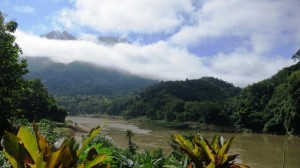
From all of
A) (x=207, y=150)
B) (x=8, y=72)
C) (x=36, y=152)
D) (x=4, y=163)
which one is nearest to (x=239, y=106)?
(x=8, y=72)

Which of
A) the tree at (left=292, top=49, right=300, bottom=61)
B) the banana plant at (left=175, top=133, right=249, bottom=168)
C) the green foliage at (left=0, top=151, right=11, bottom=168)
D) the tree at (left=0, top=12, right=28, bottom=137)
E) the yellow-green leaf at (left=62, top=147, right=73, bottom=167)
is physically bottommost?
the green foliage at (left=0, top=151, right=11, bottom=168)

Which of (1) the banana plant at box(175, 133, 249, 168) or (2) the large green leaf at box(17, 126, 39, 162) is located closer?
(2) the large green leaf at box(17, 126, 39, 162)

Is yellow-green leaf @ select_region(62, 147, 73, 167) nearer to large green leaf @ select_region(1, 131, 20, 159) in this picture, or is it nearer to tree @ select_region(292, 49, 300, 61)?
large green leaf @ select_region(1, 131, 20, 159)

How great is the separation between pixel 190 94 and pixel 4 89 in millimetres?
103335

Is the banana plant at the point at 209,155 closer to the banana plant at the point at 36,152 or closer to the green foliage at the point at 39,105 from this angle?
the banana plant at the point at 36,152

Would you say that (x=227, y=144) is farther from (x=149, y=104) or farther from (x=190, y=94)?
(x=190, y=94)

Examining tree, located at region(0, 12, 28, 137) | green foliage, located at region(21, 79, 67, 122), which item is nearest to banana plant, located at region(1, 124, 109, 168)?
tree, located at region(0, 12, 28, 137)

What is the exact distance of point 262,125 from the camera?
71.9 metres

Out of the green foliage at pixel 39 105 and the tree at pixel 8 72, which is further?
the green foliage at pixel 39 105

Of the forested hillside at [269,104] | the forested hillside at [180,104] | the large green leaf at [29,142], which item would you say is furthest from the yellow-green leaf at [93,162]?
the forested hillside at [180,104]

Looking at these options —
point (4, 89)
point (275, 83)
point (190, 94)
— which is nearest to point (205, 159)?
point (4, 89)

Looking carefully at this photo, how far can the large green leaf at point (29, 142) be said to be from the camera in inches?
95.5

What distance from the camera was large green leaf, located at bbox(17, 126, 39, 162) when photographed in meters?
2.43

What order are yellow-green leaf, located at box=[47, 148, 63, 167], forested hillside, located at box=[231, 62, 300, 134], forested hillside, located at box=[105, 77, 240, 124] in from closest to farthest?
yellow-green leaf, located at box=[47, 148, 63, 167], forested hillside, located at box=[231, 62, 300, 134], forested hillside, located at box=[105, 77, 240, 124]
